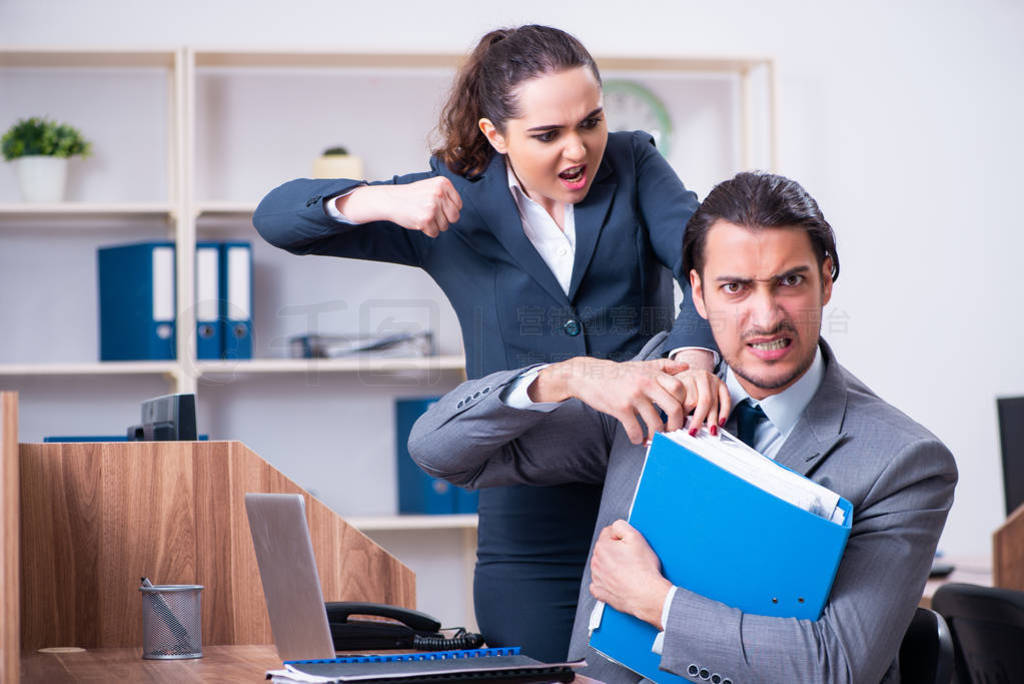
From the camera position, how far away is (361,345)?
349 cm

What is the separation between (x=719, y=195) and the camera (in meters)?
1.52

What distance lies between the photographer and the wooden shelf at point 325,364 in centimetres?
335

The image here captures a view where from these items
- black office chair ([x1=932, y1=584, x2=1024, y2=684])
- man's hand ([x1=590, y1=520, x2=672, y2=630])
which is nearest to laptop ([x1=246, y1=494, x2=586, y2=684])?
man's hand ([x1=590, y1=520, x2=672, y2=630])

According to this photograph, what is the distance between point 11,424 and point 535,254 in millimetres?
841

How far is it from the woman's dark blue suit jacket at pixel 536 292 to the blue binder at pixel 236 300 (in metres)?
1.60

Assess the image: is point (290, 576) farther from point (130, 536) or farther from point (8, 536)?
point (130, 536)

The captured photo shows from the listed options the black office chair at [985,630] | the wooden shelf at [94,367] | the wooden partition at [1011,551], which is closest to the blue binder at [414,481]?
the wooden shelf at [94,367]

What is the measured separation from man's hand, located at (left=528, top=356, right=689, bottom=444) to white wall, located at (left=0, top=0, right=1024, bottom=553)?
2.56 meters

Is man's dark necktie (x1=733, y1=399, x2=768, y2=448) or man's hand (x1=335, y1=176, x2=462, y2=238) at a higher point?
man's hand (x1=335, y1=176, x2=462, y2=238)

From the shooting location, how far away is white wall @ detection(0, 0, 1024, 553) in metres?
3.89

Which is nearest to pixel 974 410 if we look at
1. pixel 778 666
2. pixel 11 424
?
pixel 778 666

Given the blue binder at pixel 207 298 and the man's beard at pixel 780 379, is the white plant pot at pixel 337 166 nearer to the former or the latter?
the blue binder at pixel 207 298

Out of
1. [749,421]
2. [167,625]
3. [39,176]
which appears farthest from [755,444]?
[39,176]

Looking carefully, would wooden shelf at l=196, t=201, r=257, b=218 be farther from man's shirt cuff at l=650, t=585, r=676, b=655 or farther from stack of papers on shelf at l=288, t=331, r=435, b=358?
man's shirt cuff at l=650, t=585, r=676, b=655
